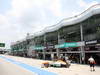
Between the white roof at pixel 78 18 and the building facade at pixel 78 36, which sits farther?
the building facade at pixel 78 36

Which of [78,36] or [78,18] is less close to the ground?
[78,18]

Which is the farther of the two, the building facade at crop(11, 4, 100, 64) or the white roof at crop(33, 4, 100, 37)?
the building facade at crop(11, 4, 100, 64)

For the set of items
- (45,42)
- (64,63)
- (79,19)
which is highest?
(79,19)

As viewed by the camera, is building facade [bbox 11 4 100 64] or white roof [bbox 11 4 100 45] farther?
building facade [bbox 11 4 100 64]

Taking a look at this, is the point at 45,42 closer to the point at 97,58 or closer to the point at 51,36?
the point at 51,36

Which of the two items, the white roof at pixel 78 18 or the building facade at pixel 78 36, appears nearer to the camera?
the white roof at pixel 78 18

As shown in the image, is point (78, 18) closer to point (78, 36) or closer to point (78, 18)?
point (78, 18)

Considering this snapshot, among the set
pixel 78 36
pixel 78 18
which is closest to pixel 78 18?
pixel 78 18

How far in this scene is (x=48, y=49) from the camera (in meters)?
53.3

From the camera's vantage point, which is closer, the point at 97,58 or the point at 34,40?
the point at 97,58

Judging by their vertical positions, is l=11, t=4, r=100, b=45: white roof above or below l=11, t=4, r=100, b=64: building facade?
above

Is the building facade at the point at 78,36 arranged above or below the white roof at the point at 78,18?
below

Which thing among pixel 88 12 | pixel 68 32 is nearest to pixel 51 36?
pixel 68 32

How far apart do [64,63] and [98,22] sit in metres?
9.90
